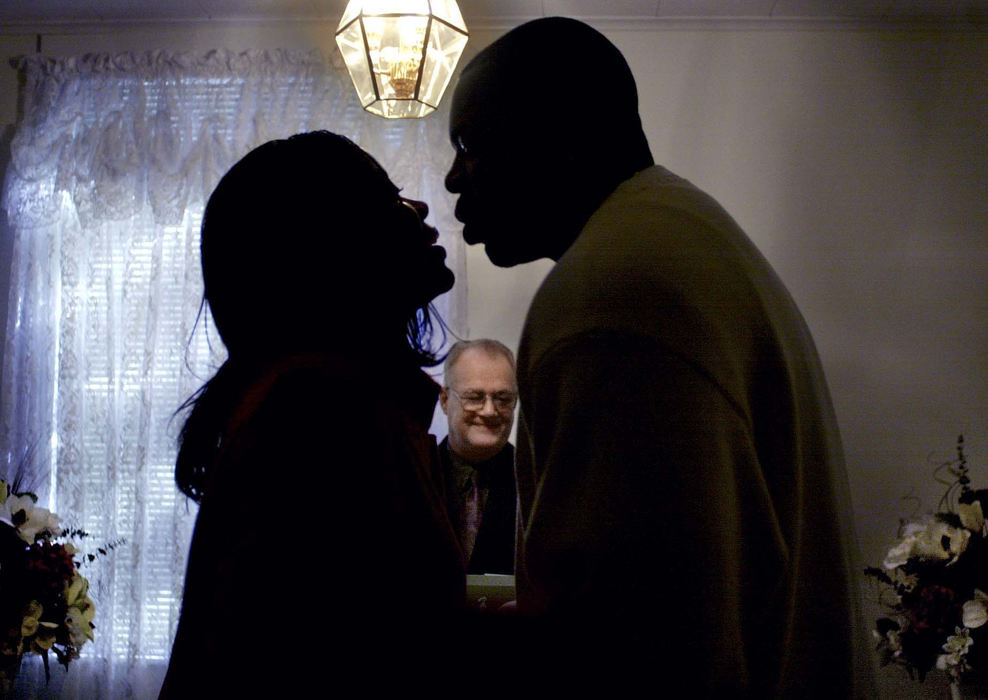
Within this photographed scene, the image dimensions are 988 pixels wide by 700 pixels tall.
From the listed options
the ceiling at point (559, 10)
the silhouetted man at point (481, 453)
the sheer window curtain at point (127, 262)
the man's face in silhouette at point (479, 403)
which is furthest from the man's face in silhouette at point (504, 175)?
the ceiling at point (559, 10)

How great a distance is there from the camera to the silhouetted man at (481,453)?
2561mm

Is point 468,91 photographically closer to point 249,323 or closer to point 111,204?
point 249,323

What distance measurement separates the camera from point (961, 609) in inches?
95.9

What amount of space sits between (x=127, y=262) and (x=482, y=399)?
1.60 metres

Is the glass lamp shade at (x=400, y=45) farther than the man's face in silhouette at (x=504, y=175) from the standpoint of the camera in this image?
Yes

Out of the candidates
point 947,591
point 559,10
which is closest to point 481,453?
point 947,591

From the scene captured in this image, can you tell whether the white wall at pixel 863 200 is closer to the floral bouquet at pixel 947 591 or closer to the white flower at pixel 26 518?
the floral bouquet at pixel 947 591

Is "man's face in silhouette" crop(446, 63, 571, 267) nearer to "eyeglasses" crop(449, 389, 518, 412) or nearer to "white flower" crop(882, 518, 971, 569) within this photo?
"eyeglasses" crop(449, 389, 518, 412)

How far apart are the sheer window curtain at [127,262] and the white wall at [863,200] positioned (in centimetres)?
43

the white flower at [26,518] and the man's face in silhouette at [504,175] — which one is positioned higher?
the man's face in silhouette at [504,175]

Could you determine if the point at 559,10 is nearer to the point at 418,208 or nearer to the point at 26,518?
the point at 26,518

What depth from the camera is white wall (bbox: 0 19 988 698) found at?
3332 millimetres

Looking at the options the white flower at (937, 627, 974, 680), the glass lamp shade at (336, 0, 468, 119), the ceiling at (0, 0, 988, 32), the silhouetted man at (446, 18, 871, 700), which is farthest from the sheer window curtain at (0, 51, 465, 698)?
the silhouetted man at (446, 18, 871, 700)

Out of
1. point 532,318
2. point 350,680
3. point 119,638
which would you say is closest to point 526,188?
point 532,318
